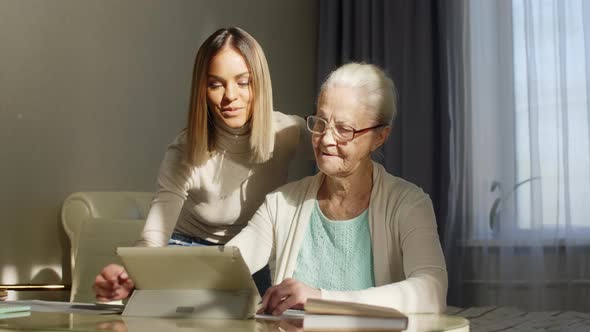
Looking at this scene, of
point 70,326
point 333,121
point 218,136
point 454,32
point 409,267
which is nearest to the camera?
point 70,326

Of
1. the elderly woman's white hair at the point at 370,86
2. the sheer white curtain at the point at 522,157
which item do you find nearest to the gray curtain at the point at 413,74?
the sheer white curtain at the point at 522,157

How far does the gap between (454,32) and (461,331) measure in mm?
3219

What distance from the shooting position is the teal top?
5.64 feet

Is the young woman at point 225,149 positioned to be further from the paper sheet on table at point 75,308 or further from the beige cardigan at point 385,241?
the paper sheet on table at point 75,308

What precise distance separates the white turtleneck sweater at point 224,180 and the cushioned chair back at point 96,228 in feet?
3.67

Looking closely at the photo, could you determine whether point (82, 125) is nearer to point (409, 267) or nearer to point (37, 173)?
point (37, 173)

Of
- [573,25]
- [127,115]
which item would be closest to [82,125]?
[127,115]

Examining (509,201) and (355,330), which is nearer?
(355,330)

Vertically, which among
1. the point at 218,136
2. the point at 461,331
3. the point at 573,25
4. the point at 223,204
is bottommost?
the point at 461,331

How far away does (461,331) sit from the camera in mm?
1286

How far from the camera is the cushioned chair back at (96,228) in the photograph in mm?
3158

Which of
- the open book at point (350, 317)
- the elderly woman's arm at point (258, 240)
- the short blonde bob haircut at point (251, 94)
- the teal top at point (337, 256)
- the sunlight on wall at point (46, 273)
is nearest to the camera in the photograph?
the open book at point (350, 317)

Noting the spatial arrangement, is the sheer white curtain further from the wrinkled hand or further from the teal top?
the wrinkled hand

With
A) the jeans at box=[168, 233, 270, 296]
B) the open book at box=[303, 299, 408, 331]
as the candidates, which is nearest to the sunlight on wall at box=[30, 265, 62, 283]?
the jeans at box=[168, 233, 270, 296]
